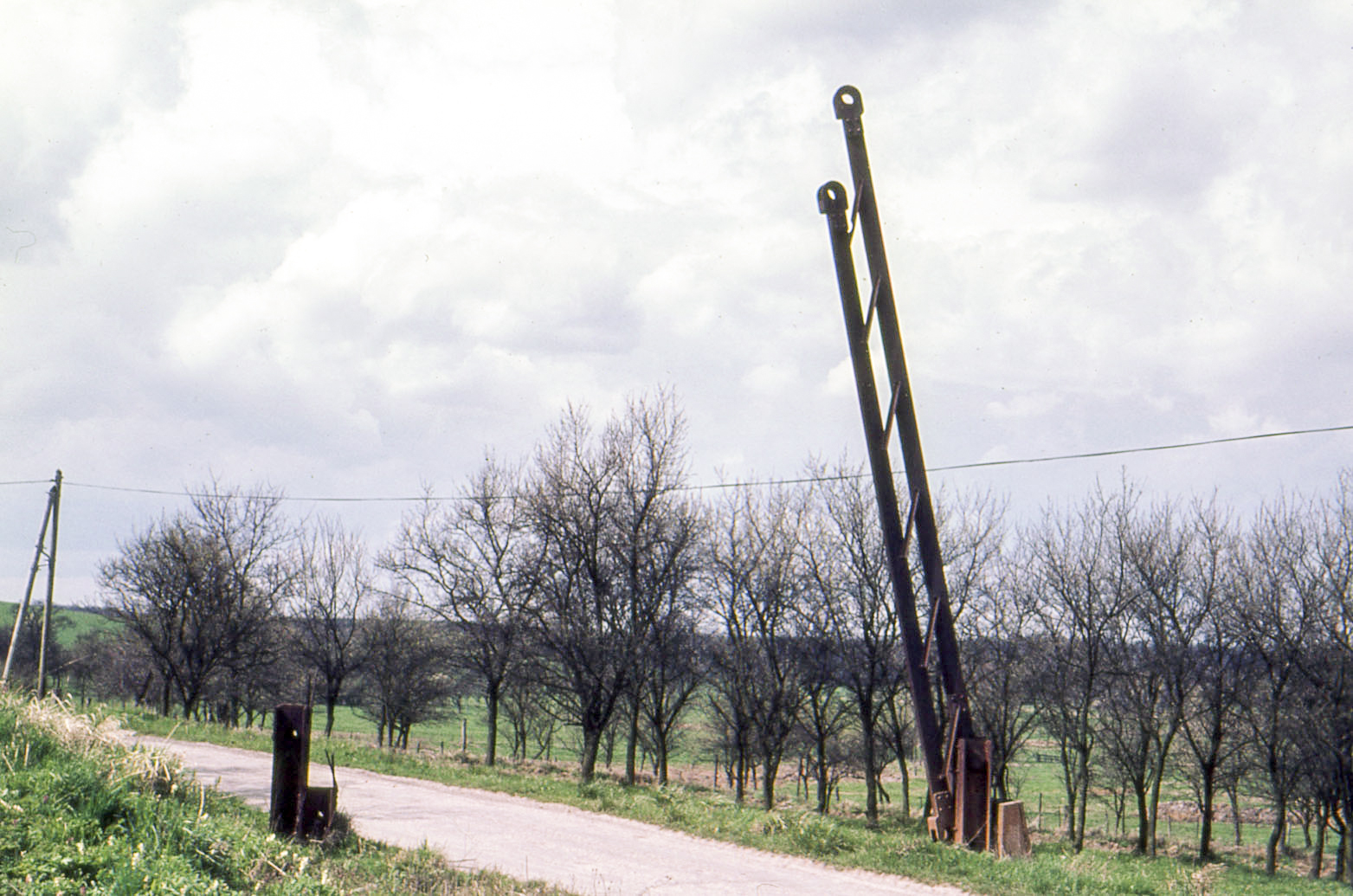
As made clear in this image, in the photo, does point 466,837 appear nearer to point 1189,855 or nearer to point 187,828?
point 187,828

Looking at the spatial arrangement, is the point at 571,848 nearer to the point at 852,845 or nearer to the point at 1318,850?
the point at 852,845

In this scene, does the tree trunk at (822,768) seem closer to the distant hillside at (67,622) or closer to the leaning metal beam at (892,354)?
the leaning metal beam at (892,354)

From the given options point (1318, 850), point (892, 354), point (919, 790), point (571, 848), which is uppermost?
point (892, 354)

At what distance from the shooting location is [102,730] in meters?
9.52

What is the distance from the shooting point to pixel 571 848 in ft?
33.9

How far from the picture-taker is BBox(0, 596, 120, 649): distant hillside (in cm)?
5738

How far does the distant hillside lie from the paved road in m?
36.0

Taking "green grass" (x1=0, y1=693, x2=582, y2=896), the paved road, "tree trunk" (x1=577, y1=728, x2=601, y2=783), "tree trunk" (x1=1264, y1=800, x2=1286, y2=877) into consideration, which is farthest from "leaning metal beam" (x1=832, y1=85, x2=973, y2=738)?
"tree trunk" (x1=1264, y1=800, x2=1286, y2=877)

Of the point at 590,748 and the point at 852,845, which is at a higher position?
the point at 852,845

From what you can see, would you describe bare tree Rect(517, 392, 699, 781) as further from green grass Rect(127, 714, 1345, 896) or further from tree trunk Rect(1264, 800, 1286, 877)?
tree trunk Rect(1264, 800, 1286, 877)

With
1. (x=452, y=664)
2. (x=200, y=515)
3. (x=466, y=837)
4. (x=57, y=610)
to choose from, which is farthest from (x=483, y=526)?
(x=57, y=610)

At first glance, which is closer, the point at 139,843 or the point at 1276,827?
the point at 139,843

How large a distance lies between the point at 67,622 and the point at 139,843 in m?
68.9

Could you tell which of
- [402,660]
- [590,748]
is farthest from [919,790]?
[590,748]
